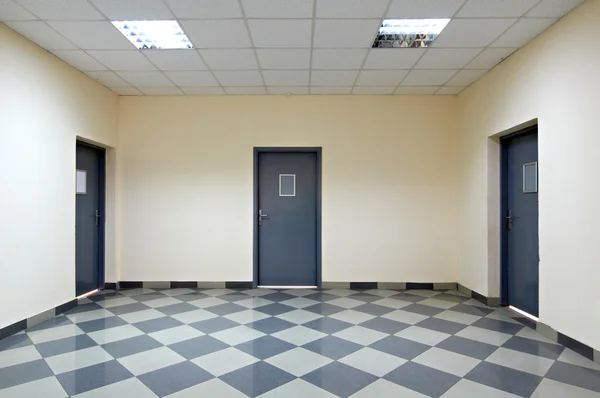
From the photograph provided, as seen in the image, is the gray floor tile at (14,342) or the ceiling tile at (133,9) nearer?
the ceiling tile at (133,9)

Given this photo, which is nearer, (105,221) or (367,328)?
(367,328)

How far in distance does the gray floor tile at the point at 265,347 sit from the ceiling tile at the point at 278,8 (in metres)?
2.85

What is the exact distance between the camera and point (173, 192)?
17.4 feet

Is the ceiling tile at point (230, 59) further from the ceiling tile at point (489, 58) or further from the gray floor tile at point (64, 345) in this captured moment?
the gray floor tile at point (64, 345)

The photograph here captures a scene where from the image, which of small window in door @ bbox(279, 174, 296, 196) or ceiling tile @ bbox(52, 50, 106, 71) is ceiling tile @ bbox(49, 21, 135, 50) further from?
small window in door @ bbox(279, 174, 296, 196)

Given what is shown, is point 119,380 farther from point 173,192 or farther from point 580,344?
point 580,344

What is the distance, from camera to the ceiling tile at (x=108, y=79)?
176 inches

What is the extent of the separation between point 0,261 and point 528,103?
17.1ft

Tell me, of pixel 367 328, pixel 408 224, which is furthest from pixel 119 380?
pixel 408 224

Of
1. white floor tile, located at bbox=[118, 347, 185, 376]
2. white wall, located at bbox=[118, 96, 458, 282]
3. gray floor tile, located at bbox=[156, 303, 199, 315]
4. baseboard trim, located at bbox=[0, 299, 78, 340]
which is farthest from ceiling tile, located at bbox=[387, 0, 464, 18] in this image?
baseboard trim, located at bbox=[0, 299, 78, 340]

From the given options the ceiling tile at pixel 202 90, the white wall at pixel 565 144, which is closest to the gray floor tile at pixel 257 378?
the white wall at pixel 565 144

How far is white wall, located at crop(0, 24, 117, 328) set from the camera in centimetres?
330

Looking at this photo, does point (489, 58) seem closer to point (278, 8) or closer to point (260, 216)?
point (278, 8)

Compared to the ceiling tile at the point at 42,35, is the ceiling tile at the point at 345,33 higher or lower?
higher
